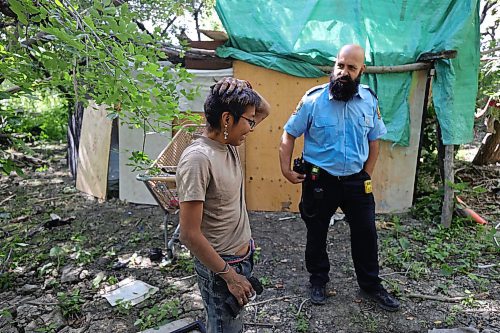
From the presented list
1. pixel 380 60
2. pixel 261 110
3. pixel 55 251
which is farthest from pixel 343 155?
pixel 55 251

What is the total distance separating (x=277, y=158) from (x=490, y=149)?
3836mm

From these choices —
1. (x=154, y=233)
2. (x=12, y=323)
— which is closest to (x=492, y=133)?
(x=154, y=233)

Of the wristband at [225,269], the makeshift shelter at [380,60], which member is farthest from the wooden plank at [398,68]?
the wristband at [225,269]

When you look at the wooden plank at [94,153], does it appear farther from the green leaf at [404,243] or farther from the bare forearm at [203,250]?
the bare forearm at [203,250]

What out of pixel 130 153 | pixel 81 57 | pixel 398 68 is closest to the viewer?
pixel 81 57

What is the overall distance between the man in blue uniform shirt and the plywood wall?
206 centimetres

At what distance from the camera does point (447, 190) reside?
4.85m

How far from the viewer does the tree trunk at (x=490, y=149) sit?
22.0 ft

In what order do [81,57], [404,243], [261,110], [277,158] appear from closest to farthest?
[261,110], [81,57], [404,243], [277,158]

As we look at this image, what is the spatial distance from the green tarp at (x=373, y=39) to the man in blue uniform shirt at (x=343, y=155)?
2045 millimetres

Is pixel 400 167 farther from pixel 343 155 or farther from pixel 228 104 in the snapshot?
pixel 228 104

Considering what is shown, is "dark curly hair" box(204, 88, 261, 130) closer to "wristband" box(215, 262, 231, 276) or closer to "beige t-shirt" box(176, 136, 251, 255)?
"beige t-shirt" box(176, 136, 251, 255)

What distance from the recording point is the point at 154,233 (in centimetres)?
490

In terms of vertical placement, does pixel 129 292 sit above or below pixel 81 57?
below
